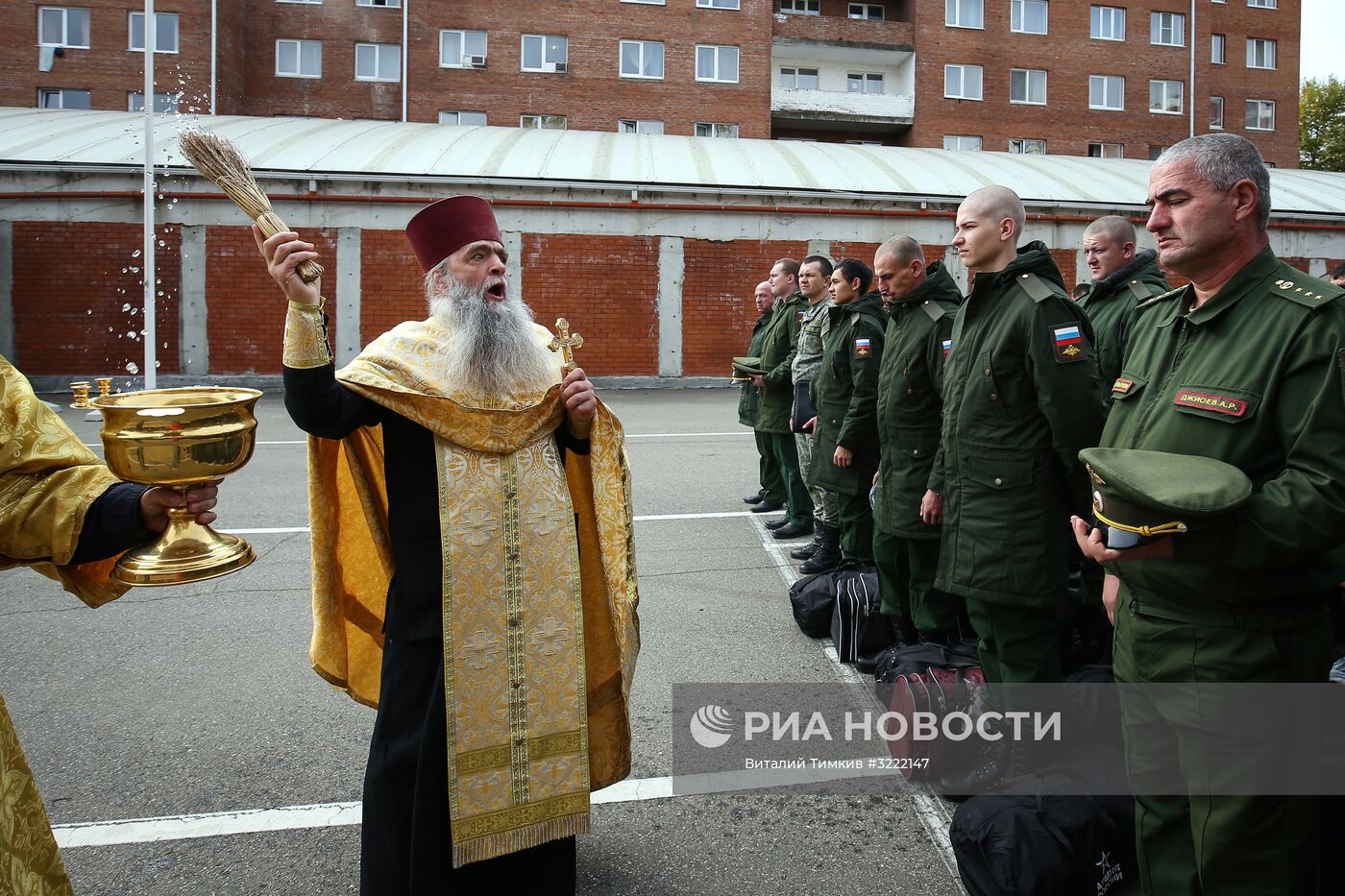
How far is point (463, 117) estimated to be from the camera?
33.5 meters

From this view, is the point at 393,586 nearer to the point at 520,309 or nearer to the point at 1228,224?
the point at 520,309

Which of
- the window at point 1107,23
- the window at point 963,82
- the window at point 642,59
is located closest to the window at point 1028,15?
the window at point 1107,23

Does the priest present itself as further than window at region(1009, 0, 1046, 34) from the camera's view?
No

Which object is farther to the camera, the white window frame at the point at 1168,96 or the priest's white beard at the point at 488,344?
the white window frame at the point at 1168,96

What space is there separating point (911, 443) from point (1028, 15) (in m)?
39.7

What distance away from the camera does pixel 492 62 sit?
33.1 m

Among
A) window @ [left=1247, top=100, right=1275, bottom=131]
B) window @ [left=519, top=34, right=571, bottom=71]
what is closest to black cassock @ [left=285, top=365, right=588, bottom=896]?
window @ [left=519, top=34, right=571, bottom=71]

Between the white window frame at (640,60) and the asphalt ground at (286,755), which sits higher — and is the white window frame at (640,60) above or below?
above

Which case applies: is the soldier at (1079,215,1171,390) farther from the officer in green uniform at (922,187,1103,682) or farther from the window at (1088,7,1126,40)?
the window at (1088,7,1126,40)

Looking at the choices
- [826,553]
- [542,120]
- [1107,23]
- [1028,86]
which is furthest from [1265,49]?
[826,553]

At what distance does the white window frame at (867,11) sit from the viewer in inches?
1492

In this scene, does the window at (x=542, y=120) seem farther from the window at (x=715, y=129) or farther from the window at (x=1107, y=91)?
the window at (x=1107, y=91)

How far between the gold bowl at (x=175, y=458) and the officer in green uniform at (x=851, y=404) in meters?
3.95

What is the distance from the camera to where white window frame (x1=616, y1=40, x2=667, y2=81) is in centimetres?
3375
